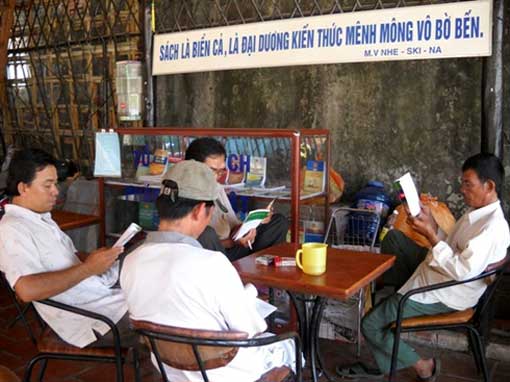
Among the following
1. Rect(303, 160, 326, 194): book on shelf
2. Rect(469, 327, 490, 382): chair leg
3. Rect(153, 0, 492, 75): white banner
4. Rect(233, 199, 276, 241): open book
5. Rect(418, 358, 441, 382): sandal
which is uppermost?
Rect(153, 0, 492, 75): white banner

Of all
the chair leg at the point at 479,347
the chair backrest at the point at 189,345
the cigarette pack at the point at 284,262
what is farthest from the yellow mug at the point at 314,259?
the chair leg at the point at 479,347

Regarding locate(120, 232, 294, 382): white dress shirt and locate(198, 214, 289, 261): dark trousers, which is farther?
locate(198, 214, 289, 261): dark trousers

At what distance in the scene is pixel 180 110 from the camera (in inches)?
220

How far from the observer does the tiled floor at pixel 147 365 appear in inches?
127

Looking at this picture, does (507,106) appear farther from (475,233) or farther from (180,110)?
(180,110)

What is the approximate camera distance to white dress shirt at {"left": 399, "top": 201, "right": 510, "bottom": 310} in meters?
2.56

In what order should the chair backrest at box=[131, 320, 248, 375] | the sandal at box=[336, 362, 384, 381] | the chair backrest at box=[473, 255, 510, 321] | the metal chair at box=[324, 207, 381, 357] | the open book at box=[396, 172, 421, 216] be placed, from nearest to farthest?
the chair backrest at box=[131, 320, 248, 375]
the open book at box=[396, 172, 421, 216]
the chair backrest at box=[473, 255, 510, 321]
the sandal at box=[336, 362, 384, 381]
the metal chair at box=[324, 207, 381, 357]

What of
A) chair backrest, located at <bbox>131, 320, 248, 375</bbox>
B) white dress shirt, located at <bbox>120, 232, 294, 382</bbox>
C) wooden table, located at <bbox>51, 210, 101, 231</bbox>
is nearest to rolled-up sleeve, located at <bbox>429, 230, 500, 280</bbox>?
white dress shirt, located at <bbox>120, 232, 294, 382</bbox>

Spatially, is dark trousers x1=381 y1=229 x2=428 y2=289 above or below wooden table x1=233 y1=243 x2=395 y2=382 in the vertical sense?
below

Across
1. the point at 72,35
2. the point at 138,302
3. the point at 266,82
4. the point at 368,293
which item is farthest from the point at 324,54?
the point at 72,35

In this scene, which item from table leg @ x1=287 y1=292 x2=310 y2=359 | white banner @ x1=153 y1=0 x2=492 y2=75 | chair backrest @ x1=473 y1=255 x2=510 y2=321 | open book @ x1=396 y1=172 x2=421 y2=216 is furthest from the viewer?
white banner @ x1=153 y1=0 x2=492 y2=75

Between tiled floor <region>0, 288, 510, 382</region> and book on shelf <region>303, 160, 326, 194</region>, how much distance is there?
3.27 ft

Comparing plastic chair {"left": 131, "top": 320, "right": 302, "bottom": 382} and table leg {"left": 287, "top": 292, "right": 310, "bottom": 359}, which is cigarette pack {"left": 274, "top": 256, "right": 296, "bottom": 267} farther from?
plastic chair {"left": 131, "top": 320, "right": 302, "bottom": 382}

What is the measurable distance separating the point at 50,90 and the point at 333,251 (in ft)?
16.7
